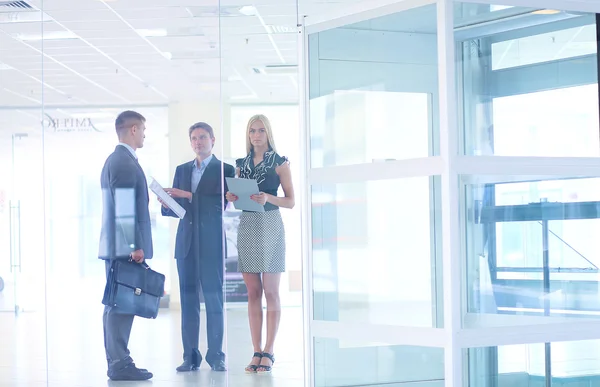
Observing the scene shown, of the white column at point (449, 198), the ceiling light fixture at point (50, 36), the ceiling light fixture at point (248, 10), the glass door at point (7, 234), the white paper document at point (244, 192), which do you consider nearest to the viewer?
the white column at point (449, 198)

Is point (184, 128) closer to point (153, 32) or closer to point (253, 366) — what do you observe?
point (153, 32)

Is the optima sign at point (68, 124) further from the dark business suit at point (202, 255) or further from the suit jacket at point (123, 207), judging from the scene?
the dark business suit at point (202, 255)

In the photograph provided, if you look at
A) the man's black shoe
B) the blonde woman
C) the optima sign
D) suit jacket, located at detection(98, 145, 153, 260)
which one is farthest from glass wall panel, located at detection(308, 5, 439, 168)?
the man's black shoe

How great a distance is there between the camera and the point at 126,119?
5.73 metres

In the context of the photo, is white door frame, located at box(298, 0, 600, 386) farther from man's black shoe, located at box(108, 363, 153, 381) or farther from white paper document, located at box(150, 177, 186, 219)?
man's black shoe, located at box(108, 363, 153, 381)

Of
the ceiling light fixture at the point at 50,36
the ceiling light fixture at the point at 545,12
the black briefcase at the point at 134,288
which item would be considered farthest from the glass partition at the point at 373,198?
the ceiling light fixture at the point at 50,36

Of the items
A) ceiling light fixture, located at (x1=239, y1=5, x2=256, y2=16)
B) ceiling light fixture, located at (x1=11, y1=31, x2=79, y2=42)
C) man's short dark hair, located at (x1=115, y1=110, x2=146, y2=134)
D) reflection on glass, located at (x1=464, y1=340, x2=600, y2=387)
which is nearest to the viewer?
reflection on glass, located at (x1=464, y1=340, x2=600, y2=387)

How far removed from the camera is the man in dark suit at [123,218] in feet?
18.5

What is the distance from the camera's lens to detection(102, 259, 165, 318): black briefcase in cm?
560

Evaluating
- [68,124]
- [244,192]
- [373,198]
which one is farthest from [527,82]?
[68,124]

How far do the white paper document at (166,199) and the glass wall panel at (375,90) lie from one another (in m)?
1.32

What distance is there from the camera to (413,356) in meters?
4.40

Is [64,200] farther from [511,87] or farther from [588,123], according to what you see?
[588,123]

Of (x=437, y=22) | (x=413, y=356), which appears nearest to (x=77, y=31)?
(x=437, y=22)
